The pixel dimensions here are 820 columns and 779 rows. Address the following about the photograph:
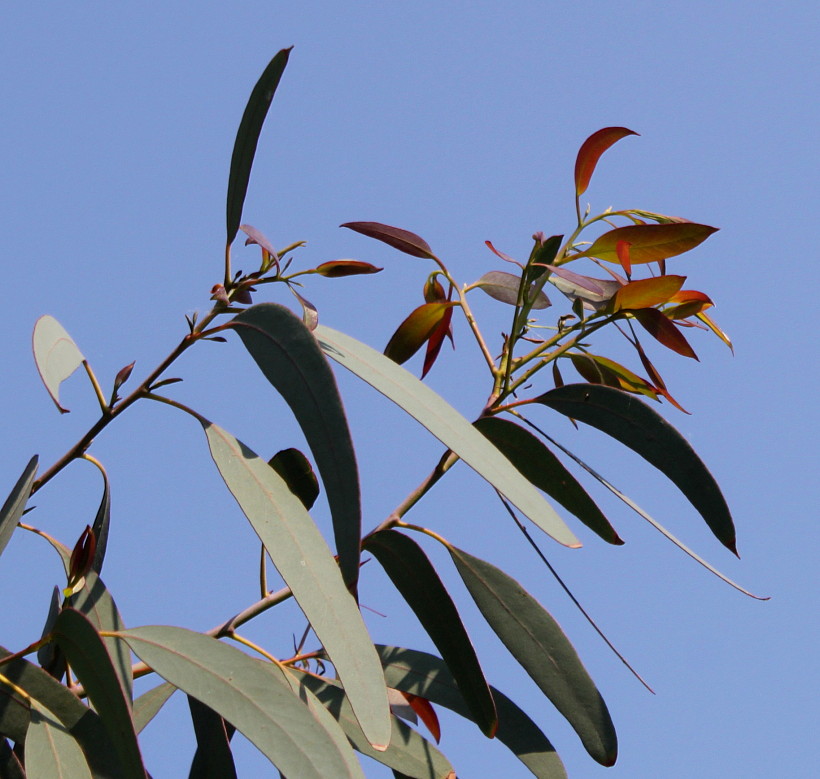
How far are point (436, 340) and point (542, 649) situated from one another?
0.38 meters

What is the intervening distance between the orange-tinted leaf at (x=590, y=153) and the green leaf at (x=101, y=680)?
68 cm

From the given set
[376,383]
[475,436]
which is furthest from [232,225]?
[475,436]

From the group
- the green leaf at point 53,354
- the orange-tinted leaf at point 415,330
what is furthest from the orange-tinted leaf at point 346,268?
the green leaf at point 53,354

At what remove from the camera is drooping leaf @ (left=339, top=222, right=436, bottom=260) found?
42.8 inches

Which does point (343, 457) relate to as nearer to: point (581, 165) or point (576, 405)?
point (576, 405)

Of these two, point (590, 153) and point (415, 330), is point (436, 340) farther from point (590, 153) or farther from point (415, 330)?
point (590, 153)

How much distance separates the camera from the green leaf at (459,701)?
102cm

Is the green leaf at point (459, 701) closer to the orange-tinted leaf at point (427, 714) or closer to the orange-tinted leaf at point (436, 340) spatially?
the orange-tinted leaf at point (427, 714)

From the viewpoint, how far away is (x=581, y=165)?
1078 mm

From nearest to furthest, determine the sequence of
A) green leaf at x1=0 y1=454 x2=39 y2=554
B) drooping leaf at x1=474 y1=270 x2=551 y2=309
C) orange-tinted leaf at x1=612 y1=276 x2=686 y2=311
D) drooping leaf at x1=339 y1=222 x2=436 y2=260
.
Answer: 1. green leaf at x1=0 y1=454 x2=39 y2=554
2. orange-tinted leaf at x1=612 y1=276 x2=686 y2=311
3. drooping leaf at x1=339 y1=222 x2=436 y2=260
4. drooping leaf at x1=474 y1=270 x2=551 y2=309

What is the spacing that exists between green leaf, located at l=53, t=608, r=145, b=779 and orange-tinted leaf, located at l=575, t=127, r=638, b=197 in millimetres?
681

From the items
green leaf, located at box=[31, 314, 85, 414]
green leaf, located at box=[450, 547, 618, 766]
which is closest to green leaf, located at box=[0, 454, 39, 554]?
green leaf, located at box=[31, 314, 85, 414]

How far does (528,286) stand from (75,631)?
537 mm

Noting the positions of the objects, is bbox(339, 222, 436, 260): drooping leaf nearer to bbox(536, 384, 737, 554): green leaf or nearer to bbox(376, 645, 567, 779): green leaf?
Answer: bbox(536, 384, 737, 554): green leaf
